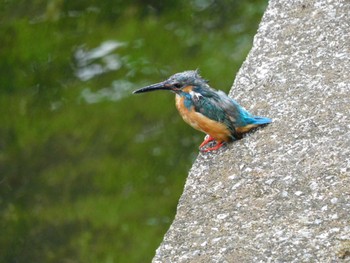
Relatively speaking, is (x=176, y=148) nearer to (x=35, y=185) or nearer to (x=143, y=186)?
(x=143, y=186)

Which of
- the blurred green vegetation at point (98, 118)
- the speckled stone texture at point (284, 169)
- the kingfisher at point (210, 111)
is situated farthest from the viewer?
the blurred green vegetation at point (98, 118)

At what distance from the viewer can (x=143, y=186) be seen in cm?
917

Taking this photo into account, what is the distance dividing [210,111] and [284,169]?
624 mm

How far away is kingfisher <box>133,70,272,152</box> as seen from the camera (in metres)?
5.04

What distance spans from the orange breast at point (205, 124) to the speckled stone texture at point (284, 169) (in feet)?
0.25

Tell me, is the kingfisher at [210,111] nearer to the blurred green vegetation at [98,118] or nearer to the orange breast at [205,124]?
the orange breast at [205,124]

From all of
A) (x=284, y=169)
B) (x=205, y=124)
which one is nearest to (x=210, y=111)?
(x=205, y=124)

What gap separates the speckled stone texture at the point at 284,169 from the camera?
4316 mm

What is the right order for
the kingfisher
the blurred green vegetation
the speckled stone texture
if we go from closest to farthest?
the speckled stone texture < the kingfisher < the blurred green vegetation

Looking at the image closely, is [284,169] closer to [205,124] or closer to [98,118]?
[205,124]

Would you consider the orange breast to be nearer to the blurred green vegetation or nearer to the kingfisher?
the kingfisher

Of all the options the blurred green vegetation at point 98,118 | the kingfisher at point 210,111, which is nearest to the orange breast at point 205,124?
the kingfisher at point 210,111

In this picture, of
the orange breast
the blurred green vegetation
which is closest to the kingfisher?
the orange breast

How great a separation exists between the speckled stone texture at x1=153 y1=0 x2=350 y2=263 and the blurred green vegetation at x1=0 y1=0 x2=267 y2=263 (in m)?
3.65
